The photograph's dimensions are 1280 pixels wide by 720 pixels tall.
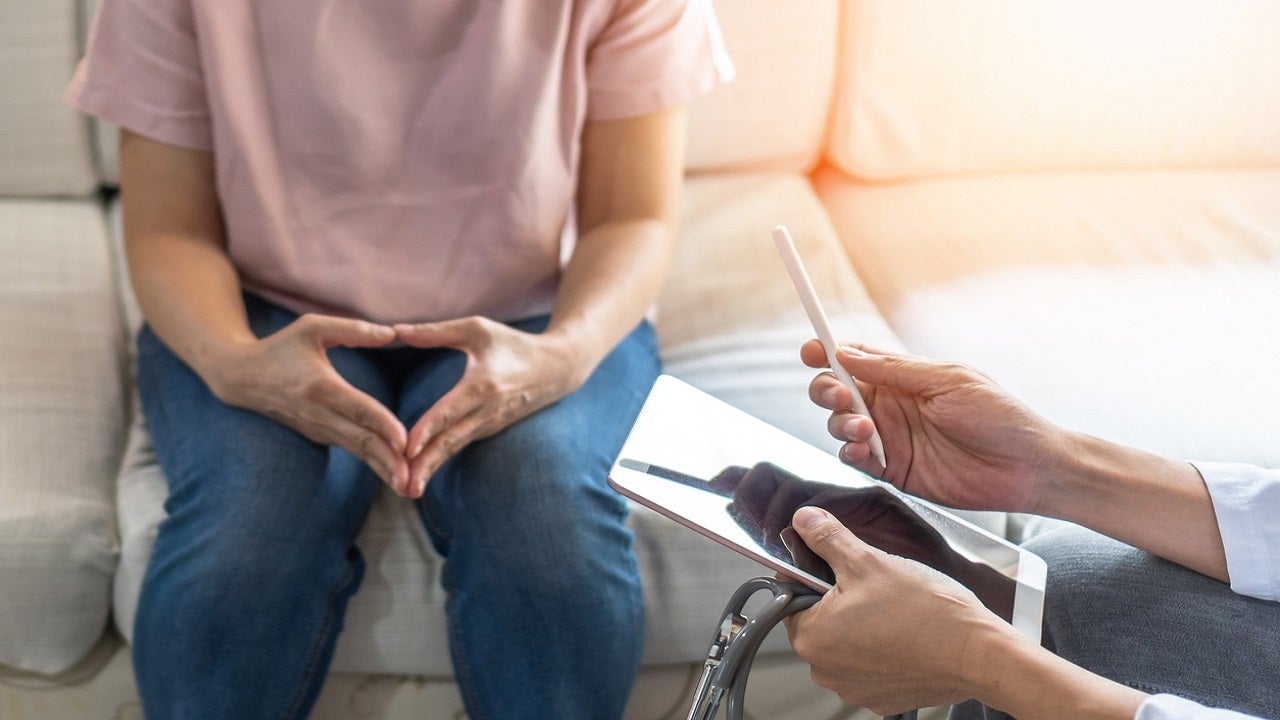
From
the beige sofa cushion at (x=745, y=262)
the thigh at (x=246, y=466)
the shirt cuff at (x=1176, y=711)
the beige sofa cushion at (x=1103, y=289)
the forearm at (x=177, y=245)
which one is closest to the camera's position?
the shirt cuff at (x=1176, y=711)

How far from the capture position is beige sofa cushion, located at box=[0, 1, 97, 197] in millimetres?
1321

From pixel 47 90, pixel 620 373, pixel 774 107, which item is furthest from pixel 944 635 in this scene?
pixel 47 90

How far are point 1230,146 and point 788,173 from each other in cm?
67

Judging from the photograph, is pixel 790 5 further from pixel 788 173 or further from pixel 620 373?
pixel 620 373

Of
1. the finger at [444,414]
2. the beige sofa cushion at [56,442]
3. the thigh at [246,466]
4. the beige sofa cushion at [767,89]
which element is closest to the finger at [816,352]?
the finger at [444,414]

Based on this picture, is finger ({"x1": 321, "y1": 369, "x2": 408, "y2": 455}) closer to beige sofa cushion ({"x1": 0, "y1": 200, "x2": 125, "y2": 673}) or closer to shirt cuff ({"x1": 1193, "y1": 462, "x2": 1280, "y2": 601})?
beige sofa cushion ({"x1": 0, "y1": 200, "x2": 125, "y2": 673})

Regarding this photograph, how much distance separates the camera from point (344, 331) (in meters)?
0.90

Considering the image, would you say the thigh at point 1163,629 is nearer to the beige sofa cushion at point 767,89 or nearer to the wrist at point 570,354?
the wrist at point 570,354

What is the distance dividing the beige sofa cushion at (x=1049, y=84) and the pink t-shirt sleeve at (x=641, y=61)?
51 centimetres

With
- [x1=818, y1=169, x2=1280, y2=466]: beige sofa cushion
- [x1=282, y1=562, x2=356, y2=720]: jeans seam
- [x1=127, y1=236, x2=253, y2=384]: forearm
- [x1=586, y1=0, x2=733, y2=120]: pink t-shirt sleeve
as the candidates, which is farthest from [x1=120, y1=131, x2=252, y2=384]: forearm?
[x1=818, y1=169, x2=1280, y2=466]: beige sofa cushion

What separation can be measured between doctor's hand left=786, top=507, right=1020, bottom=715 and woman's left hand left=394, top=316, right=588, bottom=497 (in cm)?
31

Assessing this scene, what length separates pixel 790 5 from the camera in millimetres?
1453

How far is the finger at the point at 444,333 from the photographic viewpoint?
92 cm

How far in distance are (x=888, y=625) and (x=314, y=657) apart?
18.8 inches
